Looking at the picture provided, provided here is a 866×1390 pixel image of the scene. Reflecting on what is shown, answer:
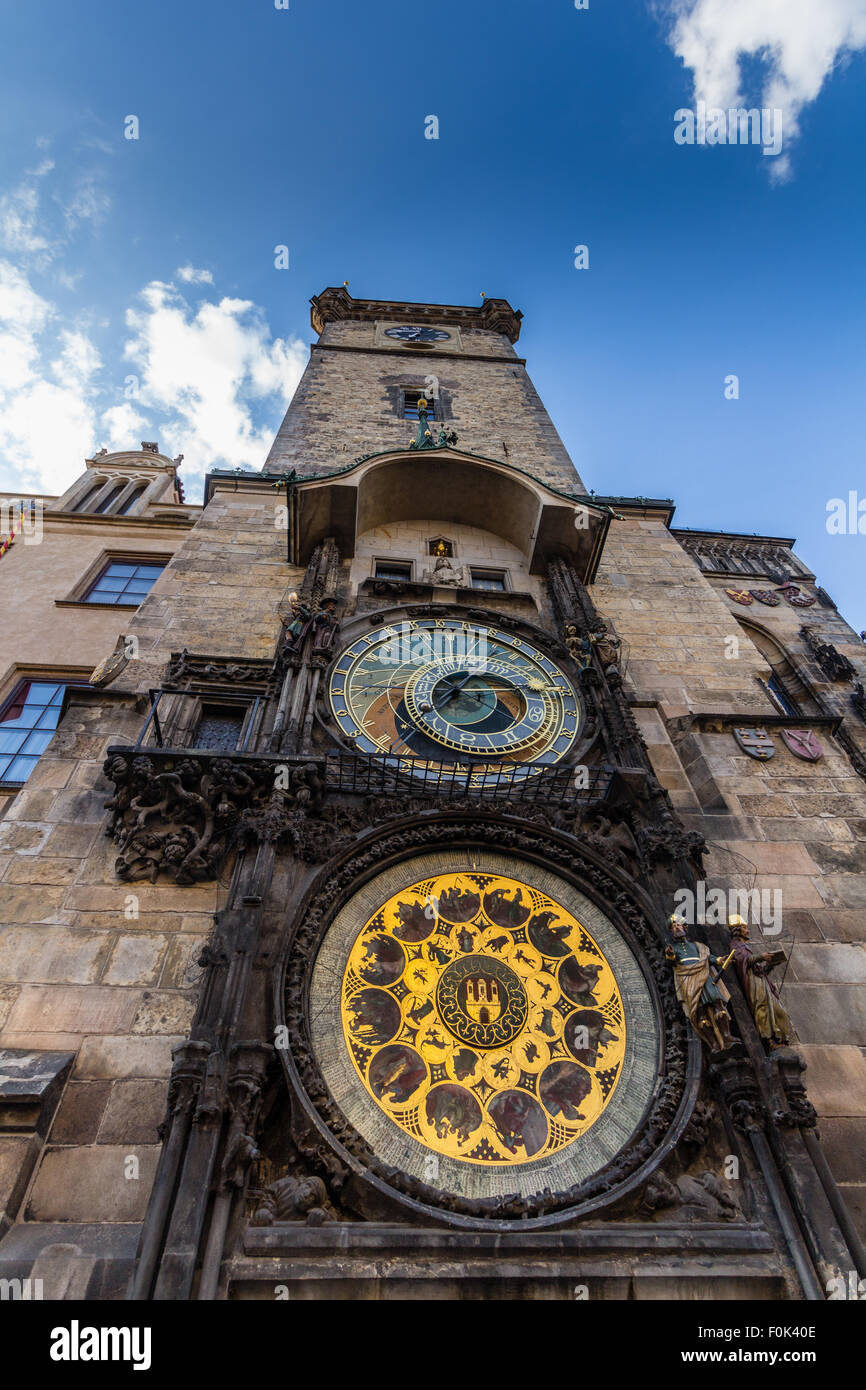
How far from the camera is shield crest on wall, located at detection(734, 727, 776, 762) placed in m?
8.91

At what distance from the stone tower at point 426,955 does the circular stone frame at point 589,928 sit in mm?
24

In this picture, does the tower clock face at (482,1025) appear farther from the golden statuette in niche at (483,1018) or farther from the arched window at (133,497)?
the arched window at (133,497)

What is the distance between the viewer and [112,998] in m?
6.05

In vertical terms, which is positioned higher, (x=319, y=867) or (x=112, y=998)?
(x=319, y=867)

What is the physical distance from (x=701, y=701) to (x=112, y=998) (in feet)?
24.6

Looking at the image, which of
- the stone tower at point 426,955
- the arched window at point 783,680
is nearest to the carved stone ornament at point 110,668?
the stone tower at point 426,955

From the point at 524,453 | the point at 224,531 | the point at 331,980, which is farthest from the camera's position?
the point at 524,453

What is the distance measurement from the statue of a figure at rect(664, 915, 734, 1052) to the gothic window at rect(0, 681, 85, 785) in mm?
7286

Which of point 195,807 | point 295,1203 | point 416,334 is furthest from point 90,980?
point 416,334

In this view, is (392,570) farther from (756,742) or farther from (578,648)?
(756,742)

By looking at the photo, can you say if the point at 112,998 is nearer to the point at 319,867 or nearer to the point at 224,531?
the point at 319,867
